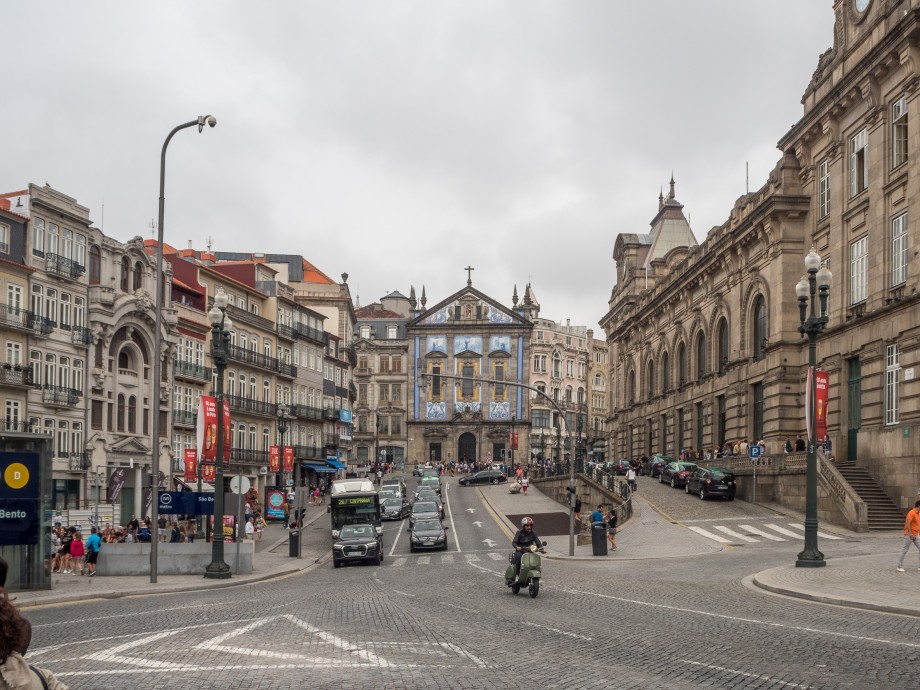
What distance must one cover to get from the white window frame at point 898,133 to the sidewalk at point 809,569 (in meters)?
13.4

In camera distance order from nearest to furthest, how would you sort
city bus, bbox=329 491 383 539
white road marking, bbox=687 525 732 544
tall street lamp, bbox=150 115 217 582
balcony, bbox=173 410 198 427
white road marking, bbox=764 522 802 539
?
tall street lamp, bbox=150 115 217 582 → white road marking, bbox=687 525 732 544 → white road marking, bbox=764 522 802 539 → city bus, bbox=329 491 383 539 → balcony, bbox=173 410 198 427

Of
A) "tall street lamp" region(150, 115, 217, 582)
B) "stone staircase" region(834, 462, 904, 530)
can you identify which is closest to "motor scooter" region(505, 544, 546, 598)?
"tall street lamp" region(150, 115, 217, 582)

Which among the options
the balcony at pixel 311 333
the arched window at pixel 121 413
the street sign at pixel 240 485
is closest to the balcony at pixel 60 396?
the arched window at pixel 121 413

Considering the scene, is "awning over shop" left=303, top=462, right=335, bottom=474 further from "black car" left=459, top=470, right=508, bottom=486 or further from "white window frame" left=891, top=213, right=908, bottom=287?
"white window frame" left=891, top=213, right=908, bottom=287

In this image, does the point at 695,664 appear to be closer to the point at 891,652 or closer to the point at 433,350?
the point at 891,652

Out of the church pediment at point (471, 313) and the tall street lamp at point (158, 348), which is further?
the church pediment at point (471, 313)

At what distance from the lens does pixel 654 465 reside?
6519cm

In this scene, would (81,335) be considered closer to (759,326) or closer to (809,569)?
(759,326)

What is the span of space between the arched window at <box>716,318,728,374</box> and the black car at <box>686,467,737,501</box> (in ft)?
43.8

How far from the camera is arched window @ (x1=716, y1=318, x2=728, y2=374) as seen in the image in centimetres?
6338

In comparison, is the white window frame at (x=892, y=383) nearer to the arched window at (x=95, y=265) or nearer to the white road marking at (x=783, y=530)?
the white road marking at (x=783, y=530)

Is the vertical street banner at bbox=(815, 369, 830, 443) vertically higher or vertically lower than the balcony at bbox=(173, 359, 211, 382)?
lower

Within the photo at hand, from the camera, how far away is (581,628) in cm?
1603

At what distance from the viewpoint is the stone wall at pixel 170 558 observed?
30891 mm
